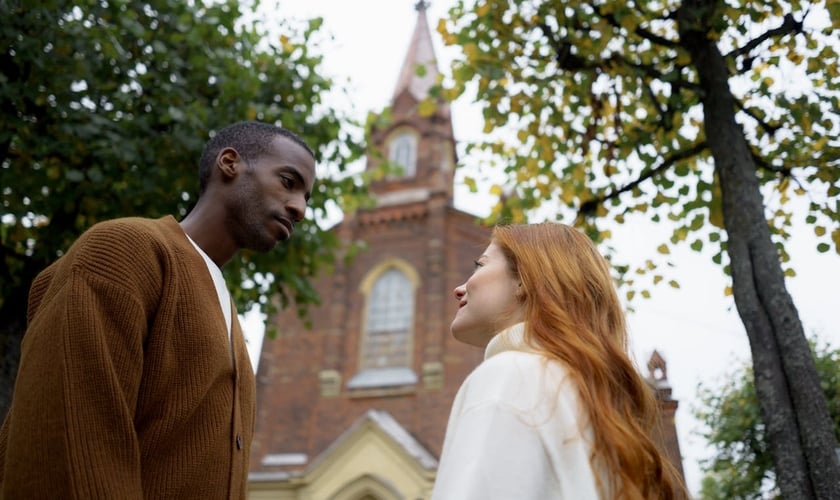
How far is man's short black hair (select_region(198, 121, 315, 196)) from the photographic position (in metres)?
2.79

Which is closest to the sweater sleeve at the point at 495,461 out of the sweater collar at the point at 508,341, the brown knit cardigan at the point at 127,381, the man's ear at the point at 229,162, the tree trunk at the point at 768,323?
the sweater collar at the point at 508,341

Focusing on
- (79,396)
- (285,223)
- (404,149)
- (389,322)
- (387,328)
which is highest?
(404,149)

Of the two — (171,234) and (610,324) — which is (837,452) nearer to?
(610,324)

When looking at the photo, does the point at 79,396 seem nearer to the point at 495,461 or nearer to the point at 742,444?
the point at 495,461

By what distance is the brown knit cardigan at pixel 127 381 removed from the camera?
188cm

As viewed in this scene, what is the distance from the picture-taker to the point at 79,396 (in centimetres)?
192

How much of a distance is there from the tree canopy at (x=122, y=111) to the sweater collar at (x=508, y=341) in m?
5.79

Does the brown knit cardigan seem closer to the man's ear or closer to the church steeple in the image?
the man's ear

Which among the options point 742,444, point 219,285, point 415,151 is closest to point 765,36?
point 219,285

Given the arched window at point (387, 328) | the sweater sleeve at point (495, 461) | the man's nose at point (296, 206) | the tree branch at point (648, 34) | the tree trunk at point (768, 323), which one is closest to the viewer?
the sweater sleeve at point (495, 461)

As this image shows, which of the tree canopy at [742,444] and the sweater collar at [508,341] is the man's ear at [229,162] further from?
the tree canopy at [742,444]

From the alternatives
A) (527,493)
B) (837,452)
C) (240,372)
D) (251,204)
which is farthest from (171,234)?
(837,452)

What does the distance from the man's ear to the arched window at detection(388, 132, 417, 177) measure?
21804 millimetres

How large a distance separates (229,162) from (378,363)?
18141 millimetres
